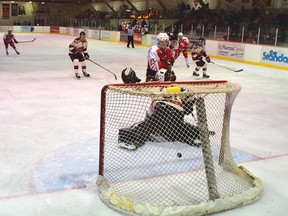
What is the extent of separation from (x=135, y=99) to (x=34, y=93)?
436 centimetres

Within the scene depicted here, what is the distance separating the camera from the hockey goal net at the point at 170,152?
294 cm

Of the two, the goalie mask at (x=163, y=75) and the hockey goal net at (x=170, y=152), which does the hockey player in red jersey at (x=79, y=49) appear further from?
the hockey goal net at (x=170, y=152)

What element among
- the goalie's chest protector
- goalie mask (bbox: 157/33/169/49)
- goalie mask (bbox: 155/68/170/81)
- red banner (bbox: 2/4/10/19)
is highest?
red banner (bbox: 2/4/10/19)

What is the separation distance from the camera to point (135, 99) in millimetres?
3361

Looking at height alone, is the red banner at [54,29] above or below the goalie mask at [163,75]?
above

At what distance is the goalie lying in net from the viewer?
3539mm

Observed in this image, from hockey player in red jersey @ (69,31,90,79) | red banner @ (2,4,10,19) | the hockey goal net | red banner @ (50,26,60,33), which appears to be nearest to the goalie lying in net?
the hockey goal net

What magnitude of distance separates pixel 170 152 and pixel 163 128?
0.43 m

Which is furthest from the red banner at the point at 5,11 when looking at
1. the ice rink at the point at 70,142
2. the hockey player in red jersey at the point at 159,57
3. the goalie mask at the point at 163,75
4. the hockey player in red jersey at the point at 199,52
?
the goalie mask at the point at 163,75

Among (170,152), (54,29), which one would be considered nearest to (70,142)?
(170,152)

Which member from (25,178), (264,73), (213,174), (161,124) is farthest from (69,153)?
(264,73)

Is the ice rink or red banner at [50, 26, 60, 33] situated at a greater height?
red banner at [50, 26, 60, 33]

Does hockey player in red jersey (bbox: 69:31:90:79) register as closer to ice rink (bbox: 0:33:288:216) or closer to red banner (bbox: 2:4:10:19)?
ice rink (bbox: 0:33:288:216)

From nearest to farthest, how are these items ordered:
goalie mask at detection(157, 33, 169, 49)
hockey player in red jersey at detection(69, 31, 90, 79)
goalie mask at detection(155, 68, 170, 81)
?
goalie mask at detection(155, 68, 170, 81) < goalie mask at detection(157, 33, 169, 49) < hockey player in red jersey at detection(69, 31, 90, 79)
